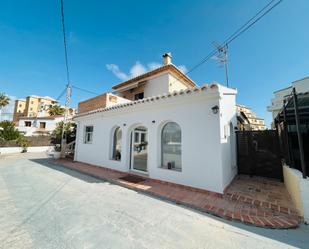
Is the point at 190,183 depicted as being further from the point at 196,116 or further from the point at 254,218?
the point at 196,116

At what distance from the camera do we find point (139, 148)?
384 inches

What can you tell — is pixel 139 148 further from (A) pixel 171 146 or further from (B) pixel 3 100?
(B) pixel 3 100

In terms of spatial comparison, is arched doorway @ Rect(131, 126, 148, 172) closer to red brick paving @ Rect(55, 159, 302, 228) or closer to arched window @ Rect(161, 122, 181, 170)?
arched window @ Rect(161, 122, 181, 170)

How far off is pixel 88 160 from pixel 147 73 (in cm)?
1117

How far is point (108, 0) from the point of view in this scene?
28.0ft

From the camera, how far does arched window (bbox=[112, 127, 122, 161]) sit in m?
10.5

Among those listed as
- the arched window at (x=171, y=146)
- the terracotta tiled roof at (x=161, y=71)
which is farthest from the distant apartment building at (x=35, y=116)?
the arched window at (x=171, y=146)

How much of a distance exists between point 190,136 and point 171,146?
55.1 inches

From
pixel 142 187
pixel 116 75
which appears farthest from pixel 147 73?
pixel 142 187

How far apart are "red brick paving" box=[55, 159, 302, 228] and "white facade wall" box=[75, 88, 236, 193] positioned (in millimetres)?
439

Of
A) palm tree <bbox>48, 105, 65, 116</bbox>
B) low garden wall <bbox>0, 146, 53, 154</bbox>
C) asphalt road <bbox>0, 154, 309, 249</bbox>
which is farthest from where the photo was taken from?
palm tree <bbox>48, 105, 65, 116</bbox>

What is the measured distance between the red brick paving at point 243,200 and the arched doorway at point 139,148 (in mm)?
1982

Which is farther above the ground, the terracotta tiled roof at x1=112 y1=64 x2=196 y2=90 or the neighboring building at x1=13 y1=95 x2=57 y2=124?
the neighboring building at x1=13 y1=95 x2=57 y2=124

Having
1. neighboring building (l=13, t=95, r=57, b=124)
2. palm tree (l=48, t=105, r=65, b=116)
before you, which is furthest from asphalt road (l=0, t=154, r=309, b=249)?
neighboring building (l=13, t=95, r=57, b=124)
